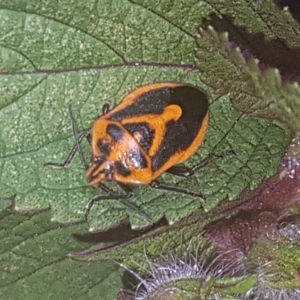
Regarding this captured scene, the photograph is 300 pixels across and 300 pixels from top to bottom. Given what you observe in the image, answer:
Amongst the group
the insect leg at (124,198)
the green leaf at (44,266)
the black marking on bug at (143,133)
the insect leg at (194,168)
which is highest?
the insect leg at (194,168)

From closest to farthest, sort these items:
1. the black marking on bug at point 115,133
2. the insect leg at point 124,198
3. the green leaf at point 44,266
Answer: the insect leg at point 124,198 → the black marking on bug at point 115,133 → the green leaf at point 44,266

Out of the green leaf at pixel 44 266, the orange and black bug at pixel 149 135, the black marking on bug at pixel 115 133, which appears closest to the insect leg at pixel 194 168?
the orange and black bug at pixel 149 135

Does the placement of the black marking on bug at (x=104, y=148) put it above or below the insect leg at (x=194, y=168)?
below

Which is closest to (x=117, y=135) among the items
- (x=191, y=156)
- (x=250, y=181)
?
(x=191, y=156)

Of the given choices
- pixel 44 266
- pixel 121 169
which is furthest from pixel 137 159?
pixel 44 266

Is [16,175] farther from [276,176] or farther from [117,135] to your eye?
[276,176]

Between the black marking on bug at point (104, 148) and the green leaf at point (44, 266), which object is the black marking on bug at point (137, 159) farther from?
the green leaf at point (44, 266)

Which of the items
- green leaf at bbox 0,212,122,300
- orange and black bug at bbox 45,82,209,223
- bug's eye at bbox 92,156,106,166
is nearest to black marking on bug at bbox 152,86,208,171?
orange and black bug at bbox 45,82,209,223
